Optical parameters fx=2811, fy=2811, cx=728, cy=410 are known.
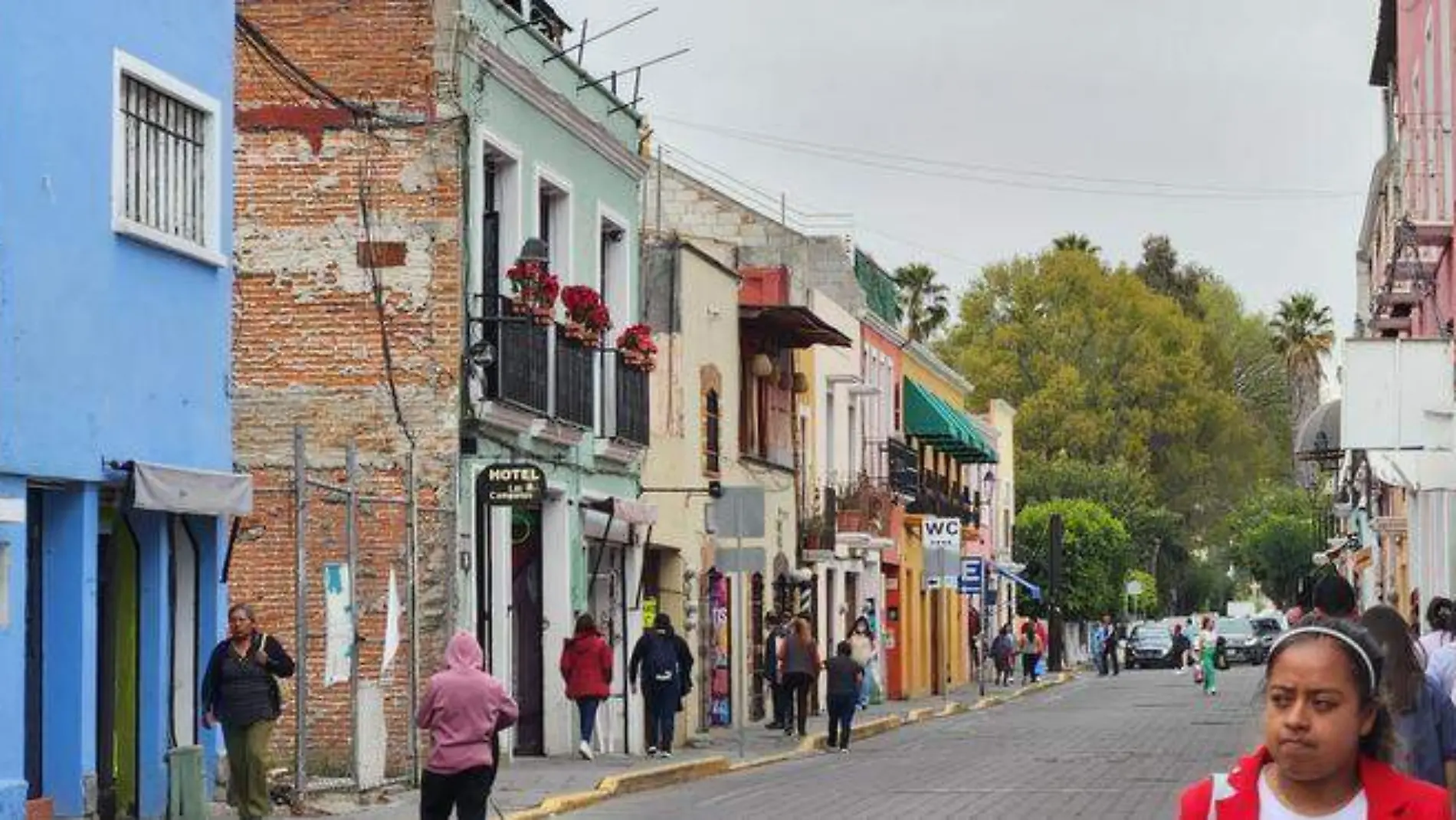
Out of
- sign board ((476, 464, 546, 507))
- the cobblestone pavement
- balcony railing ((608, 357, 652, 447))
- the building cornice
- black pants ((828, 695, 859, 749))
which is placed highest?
the building cornice

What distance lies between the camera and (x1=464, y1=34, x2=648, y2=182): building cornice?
27.3m

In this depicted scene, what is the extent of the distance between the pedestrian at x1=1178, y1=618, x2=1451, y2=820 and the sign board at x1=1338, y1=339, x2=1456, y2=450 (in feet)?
62.8

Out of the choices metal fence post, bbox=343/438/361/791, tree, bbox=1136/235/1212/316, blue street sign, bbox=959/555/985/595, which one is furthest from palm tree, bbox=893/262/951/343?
metal fence post, bbox=343/438/361/791

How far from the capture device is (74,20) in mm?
18672

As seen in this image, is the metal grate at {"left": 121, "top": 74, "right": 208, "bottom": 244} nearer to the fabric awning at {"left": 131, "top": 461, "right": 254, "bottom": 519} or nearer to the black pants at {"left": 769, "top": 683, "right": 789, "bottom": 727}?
the fabric awning at {"left": 131, "top": 461, "right": 254, "bottom": 519}

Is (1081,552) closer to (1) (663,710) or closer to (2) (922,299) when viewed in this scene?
(2) (922,299)

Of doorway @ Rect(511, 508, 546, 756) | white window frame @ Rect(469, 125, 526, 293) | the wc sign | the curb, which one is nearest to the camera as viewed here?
the curb

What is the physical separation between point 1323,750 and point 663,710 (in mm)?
26444

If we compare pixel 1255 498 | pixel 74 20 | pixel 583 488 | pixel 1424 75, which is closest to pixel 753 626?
pixel 583 488

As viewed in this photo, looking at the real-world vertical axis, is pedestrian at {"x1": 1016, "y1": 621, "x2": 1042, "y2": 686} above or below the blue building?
below

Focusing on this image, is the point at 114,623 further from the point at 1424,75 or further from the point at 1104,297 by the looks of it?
the point at 1104,297

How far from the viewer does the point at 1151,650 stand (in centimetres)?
7962

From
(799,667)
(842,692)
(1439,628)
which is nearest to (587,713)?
(842,692)

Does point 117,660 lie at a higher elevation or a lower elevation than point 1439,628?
lower
